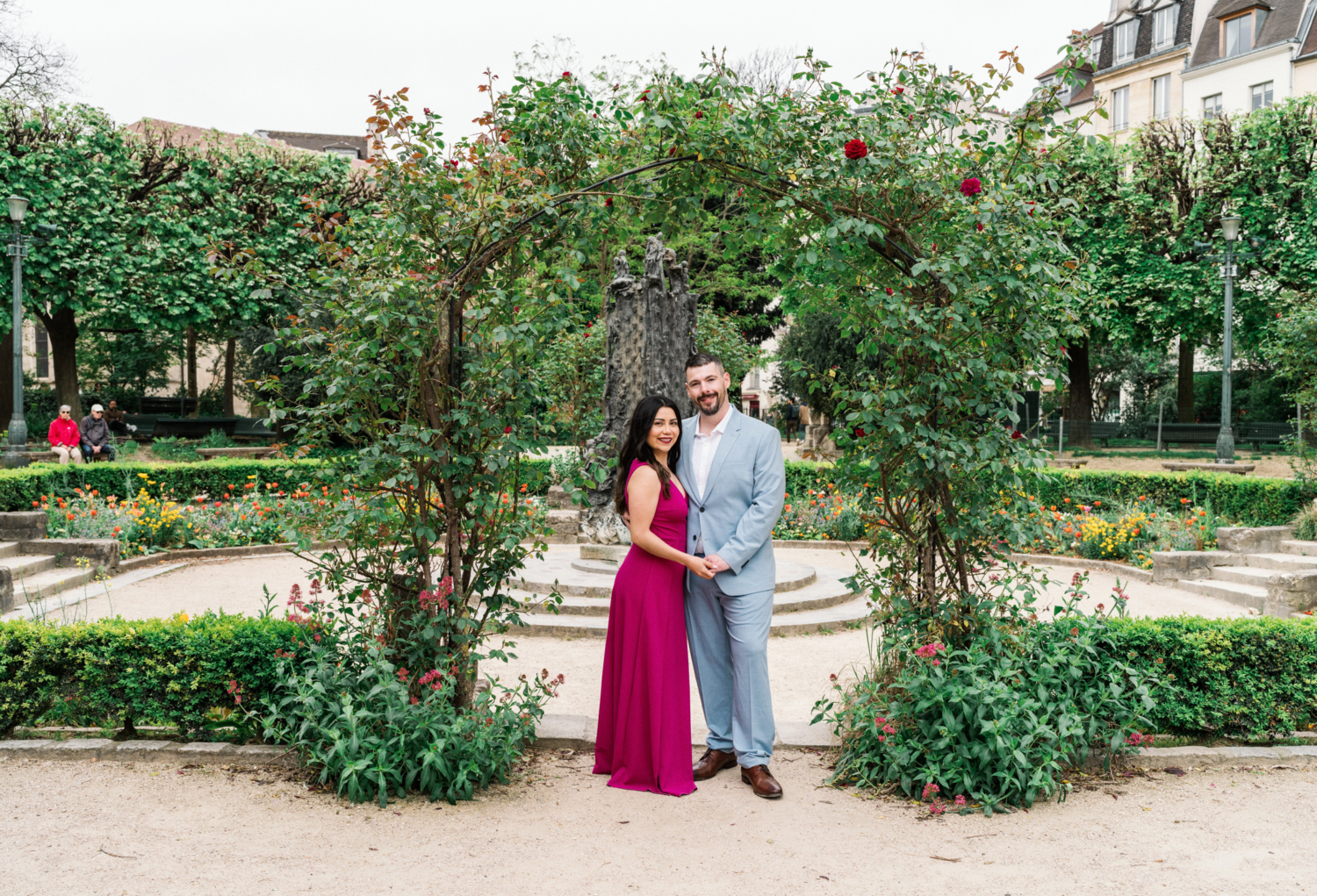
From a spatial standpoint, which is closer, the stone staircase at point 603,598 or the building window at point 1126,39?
the stone staircase at point 603,598

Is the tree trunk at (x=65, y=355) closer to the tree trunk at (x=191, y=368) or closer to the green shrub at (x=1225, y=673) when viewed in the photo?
the tree trunk at (x=191, y=368)

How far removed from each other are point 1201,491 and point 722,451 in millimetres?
9925

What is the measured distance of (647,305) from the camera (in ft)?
33.5

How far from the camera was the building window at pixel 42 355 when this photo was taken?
125 ft

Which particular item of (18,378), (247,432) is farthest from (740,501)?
(247,432)

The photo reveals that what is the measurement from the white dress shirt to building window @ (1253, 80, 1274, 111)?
3671 centimetres

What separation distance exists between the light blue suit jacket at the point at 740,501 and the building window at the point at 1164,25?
41230 millimetres

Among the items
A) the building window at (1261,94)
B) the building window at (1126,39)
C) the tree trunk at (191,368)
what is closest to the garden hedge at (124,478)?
the tree trunk at (191,368)

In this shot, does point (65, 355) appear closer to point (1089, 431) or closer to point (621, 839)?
point (621, 839)

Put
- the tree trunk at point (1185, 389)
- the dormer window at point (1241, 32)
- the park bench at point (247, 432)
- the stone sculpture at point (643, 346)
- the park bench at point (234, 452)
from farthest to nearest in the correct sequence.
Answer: the dormer window at point (1241, 32), the tree trunk at point (1185, 389), the park bench at point (247, 432), the park bench at point (234, 452), the stone sculpture at point (643, 346)

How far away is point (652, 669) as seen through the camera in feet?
13.7

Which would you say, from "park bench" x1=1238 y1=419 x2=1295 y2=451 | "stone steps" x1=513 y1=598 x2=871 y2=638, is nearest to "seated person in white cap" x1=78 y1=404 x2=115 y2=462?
"stone steps" x1=513 y1=598 x2=871 y2=638

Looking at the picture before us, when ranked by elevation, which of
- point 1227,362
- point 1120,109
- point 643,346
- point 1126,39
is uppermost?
point 1126,39

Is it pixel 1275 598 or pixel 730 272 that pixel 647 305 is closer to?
pixel 1275 598
